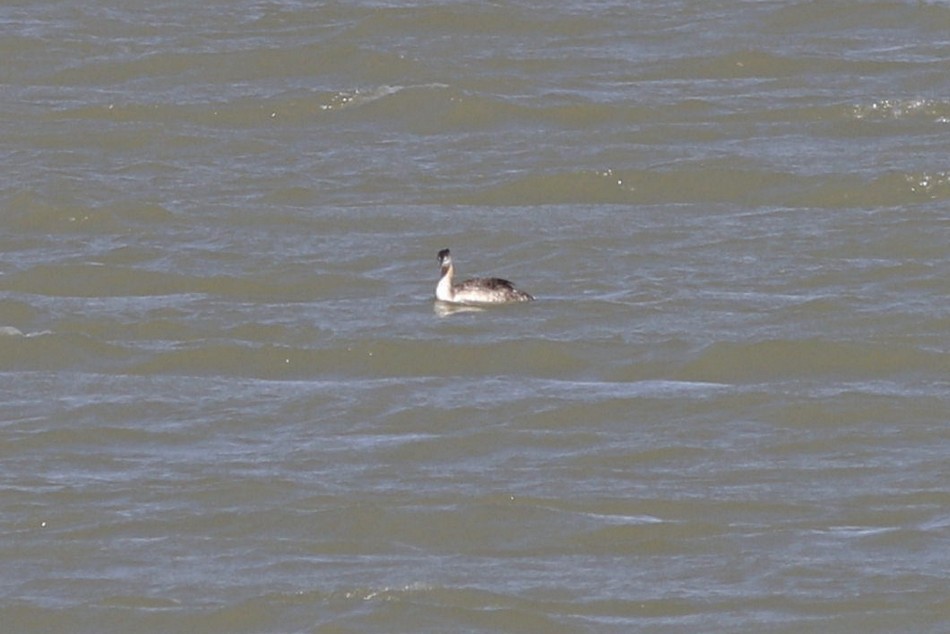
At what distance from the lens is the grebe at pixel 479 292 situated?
15.7 meters

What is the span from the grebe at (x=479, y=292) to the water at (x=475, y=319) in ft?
0.38

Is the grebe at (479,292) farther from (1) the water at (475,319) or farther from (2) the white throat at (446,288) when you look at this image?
(1) the water at (475,319)

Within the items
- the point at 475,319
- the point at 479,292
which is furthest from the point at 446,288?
the point at 475,319

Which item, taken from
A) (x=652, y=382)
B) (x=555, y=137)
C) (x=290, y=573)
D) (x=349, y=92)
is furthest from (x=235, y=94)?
(x=290, y=573)

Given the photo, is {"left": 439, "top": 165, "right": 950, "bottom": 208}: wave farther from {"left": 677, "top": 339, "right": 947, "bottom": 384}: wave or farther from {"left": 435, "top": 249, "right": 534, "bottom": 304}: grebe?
{"left": 677, "top": 339, "right": 947, "bottom": 384}: wave

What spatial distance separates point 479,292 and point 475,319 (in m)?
0.28

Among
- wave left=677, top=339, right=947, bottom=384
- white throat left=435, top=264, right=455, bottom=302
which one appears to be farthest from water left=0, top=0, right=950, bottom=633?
white throat left=435, top=264, right=455, bottom=302

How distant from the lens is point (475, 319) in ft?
51.3

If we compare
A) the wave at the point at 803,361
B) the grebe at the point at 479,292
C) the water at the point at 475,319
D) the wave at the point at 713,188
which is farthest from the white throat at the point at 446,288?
the wave at the point at 713,188

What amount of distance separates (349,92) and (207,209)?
2.94 metres

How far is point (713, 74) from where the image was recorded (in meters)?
20.5

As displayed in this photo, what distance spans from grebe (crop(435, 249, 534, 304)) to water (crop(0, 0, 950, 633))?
0.38 ft

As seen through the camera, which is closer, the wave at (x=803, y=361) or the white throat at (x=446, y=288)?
the wave at (x=803, y=361)

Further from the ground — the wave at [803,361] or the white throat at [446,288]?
the white throat at [446,288]
